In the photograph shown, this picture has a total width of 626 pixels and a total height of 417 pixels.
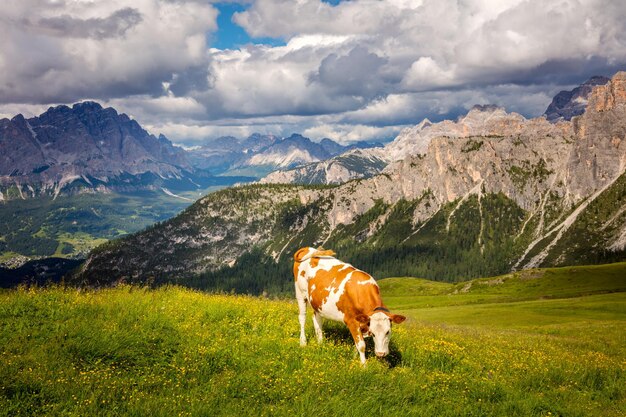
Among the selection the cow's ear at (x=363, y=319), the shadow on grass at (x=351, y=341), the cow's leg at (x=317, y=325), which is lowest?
the shadow on grass at (x=351, y=341)

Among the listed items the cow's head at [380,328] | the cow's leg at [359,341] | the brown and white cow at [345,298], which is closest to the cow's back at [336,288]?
the brown and white cow at [345,298]

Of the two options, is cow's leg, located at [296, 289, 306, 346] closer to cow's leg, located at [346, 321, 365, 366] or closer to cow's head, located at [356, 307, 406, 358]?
cow's leg, located at [346, 321, 365, 366]

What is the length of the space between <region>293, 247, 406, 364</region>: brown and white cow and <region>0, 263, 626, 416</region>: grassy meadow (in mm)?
946

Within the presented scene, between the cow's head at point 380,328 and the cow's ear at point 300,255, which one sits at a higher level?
the cow's ear at point 300,255

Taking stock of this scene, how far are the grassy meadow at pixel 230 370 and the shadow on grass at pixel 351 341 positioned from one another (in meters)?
0.09

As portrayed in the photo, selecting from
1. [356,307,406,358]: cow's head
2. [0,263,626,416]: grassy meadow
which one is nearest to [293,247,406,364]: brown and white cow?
[356,307,406,358]: cow's head

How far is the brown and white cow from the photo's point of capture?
47.4 ft

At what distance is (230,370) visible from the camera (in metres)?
13.1

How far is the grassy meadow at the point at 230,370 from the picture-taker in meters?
10.9

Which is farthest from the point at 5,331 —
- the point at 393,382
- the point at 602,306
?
the point at 602,306

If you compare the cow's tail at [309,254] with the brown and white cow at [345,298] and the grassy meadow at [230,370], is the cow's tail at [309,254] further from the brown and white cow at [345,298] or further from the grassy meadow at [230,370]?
the grassy meadow at [230,370]

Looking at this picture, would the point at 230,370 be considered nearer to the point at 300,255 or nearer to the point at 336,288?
the point at 336,288

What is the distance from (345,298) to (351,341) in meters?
2.46

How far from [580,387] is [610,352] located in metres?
14.2
